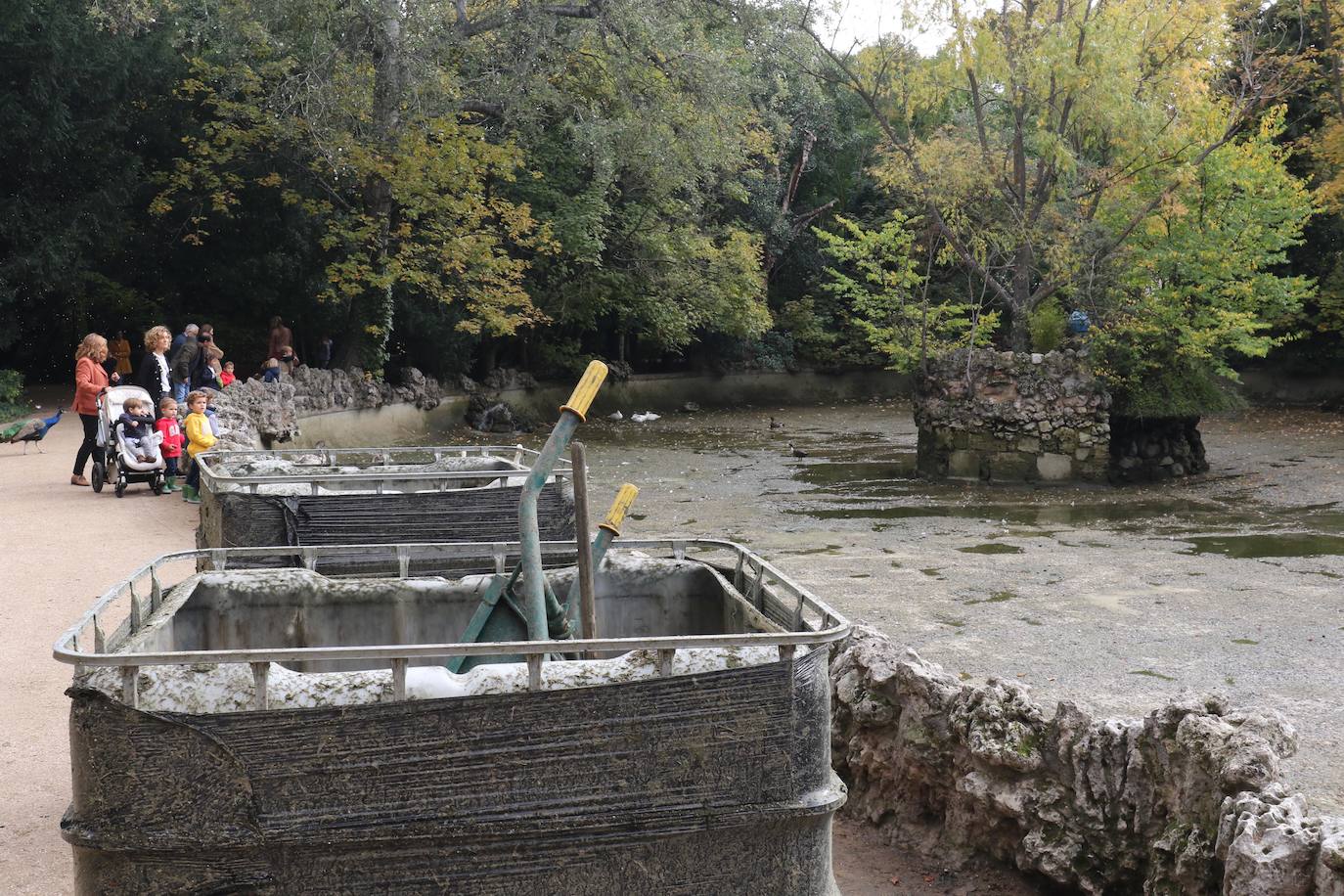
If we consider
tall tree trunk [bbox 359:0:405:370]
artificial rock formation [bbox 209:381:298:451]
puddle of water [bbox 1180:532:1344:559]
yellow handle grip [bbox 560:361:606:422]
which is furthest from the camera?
tall tree trunk [bbox 359:0:405:370]

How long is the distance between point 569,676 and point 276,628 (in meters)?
1.47

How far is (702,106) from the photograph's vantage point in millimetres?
23219

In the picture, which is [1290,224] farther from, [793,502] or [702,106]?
[793,502]

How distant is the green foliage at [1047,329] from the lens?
21.7 meters

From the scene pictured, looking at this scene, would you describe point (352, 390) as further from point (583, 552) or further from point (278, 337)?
point (583, 552)

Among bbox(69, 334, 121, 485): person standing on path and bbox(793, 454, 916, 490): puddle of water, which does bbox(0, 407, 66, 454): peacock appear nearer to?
bbox(69, 334, 121, 485): person standing on path

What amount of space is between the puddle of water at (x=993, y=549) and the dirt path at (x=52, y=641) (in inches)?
290

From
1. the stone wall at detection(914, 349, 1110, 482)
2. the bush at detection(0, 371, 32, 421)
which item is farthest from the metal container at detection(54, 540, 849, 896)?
the bush at detection(0, 371, 32, 421)

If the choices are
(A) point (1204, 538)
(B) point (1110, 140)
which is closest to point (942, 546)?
(A) point (1204, 538)

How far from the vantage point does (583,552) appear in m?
3.52

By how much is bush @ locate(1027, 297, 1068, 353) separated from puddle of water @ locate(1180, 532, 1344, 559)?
7902 mm

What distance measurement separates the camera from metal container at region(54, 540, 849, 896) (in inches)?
113

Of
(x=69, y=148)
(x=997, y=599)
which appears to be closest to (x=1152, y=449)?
(x=997, y=599)

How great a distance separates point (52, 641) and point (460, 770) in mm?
5360
